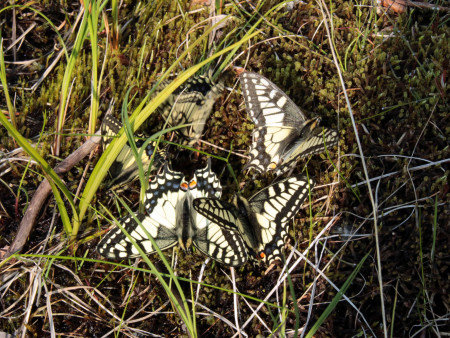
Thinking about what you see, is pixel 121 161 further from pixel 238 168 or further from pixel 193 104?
pixel 238 168

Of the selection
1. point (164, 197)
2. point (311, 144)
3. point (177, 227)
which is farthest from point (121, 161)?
point (311, 144)

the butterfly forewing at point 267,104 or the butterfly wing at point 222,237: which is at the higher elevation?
the butterfly forewing at point 267,104

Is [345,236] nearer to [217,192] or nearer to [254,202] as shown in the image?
[254,202]

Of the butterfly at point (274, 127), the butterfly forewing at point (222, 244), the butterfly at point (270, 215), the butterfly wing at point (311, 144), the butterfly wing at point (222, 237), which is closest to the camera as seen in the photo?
the butterfly wing at point (222, 237)

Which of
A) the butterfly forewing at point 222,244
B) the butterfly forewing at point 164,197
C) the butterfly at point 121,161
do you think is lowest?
the butterfly forewing at point 222,244

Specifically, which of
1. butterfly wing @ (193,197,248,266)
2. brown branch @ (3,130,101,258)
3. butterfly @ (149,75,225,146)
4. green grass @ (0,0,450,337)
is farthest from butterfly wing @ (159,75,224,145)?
butterfly wing @ (193,197,248,266)

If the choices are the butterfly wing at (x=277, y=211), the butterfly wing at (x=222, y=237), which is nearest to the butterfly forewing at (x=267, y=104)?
the butterfly wing at (x=277, y=211)

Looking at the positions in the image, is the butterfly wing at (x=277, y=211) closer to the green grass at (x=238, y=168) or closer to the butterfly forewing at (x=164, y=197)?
the green grass at (x=238, y=168)
